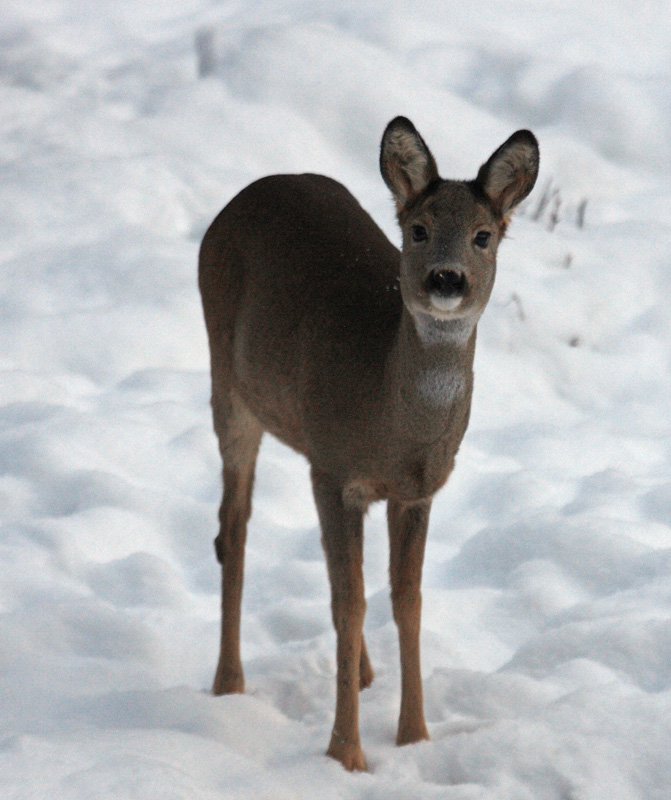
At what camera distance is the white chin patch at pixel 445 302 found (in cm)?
318

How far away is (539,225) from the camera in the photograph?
857cm

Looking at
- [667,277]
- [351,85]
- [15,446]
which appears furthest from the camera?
[351,85]

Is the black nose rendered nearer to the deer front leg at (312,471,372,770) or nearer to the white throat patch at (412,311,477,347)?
the white throat patch at (412,311,477,347)

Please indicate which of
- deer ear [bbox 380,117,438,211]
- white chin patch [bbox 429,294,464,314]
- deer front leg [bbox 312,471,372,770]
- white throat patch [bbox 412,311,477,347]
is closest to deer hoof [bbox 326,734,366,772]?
deer front leg [bbox 312,471,372,770]

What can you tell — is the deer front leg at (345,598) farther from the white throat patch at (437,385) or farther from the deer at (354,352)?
the white throat patch at (437,385)

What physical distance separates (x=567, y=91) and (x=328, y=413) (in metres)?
6.62

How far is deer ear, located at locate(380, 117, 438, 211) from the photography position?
11.1ft

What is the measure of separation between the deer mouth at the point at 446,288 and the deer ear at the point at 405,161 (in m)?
0.38

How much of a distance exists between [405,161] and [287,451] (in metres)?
3.12

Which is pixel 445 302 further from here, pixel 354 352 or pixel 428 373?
pixel 354 352

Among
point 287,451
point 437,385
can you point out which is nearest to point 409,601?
point 437,385

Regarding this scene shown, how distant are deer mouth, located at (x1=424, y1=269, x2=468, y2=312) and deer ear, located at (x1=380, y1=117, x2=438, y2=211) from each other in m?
0.38

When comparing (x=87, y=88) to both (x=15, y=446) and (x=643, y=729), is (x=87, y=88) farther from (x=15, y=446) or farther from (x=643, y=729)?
(x=643, y=729)

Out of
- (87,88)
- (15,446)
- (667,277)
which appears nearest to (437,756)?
(15,446)
